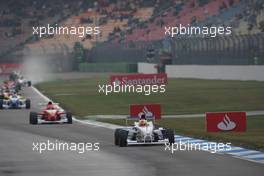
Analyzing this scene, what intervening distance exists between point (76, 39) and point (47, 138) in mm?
95261

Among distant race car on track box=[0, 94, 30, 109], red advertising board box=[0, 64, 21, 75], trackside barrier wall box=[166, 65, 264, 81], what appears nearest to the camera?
distant race car on track box=[0, 94, 30, 109]

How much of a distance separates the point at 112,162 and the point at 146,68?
73.5 meters

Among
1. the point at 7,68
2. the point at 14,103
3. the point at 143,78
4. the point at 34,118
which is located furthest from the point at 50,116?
the point at 7,68

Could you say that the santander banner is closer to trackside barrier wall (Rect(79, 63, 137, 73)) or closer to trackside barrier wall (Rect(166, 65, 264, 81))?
trackside barrier wall (Rect(166, 65, 264, 81))

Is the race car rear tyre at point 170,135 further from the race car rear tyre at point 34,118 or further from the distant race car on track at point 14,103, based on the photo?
the distant race car on track at point 14,103

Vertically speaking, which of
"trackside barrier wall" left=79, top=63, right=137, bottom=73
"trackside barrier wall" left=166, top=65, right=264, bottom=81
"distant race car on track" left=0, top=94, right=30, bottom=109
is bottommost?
"distant race car on track" left=0, top=94, right=30, bottom=109

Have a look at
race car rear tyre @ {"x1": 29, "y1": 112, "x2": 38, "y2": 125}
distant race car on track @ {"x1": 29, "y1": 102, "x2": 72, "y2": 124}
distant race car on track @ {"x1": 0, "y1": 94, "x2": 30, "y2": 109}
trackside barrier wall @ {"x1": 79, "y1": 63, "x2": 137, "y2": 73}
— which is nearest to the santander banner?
distant race car on track @ {"x1": 0, "y1": 94, "x2": 30, "y2": 109}

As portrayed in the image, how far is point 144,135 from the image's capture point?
944 inches

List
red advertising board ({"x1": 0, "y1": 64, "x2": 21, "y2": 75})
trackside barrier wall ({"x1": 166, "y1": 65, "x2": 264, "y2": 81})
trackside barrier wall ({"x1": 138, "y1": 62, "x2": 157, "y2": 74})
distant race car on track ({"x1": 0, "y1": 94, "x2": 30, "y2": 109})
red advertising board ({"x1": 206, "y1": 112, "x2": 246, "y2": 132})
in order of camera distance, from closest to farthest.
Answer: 1. red advertising board ({"x1": 206, "y1": 112, "x2": 246, "y2": 132})
2. distant race car on track ({"x1": 0, "y1": 94, "x2": 30, "y2": 109})
3. trackside barrier wall ({"x1": 166, "y1": 65, "x2": 264, "y2": 81})
4. trackside barrier wall ({"x1": 138, "y1": 62, "x2": 157, "y2": 74})
5. red advertising board ({"x1": 0, "y1": 64, "x2": 21, "y2": 75})

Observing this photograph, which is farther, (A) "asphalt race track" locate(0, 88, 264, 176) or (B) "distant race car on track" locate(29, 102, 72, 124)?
(B) "distant race car on track" locate(29, 102, 72, 124)

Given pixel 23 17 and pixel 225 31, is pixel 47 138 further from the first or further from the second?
pixel 23 17

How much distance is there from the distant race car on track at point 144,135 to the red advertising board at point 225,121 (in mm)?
1661

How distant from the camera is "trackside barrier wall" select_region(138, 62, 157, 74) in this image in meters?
88.9

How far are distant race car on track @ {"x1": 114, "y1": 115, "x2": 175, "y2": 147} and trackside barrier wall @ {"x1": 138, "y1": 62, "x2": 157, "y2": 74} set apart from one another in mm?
61542
